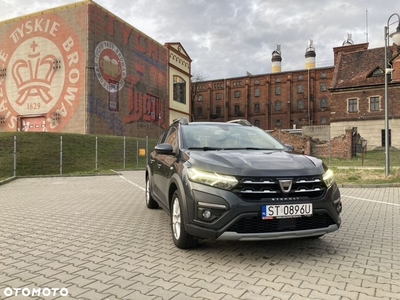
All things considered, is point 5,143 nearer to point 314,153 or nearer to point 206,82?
point 314,153

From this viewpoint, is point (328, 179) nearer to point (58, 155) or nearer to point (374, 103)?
point (58, 155)

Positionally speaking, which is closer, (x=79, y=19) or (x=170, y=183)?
(x=170, y=183)

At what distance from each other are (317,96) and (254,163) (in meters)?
60.4

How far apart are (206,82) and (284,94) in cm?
1637

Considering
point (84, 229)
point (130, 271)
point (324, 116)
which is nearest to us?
point (130, 271)

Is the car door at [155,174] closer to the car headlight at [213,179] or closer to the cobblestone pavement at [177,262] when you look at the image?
the cobblestone pavement at [177,262]

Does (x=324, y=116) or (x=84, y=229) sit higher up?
(x=324, y=116)

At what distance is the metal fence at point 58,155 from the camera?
17.5m

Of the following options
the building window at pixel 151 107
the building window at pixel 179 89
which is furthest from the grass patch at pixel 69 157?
the building window at pixel 179 89

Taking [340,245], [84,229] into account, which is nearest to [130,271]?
[84,229]

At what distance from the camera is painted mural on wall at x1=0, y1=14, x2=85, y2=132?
2661 centimetres

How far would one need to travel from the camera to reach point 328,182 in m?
4.09

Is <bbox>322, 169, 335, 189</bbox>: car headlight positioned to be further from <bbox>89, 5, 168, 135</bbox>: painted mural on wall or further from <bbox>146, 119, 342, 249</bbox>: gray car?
<bbox>89, 5, 168, 135</bbox>: painted mural on wall

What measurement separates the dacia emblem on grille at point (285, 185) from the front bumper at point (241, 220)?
0.13 m
